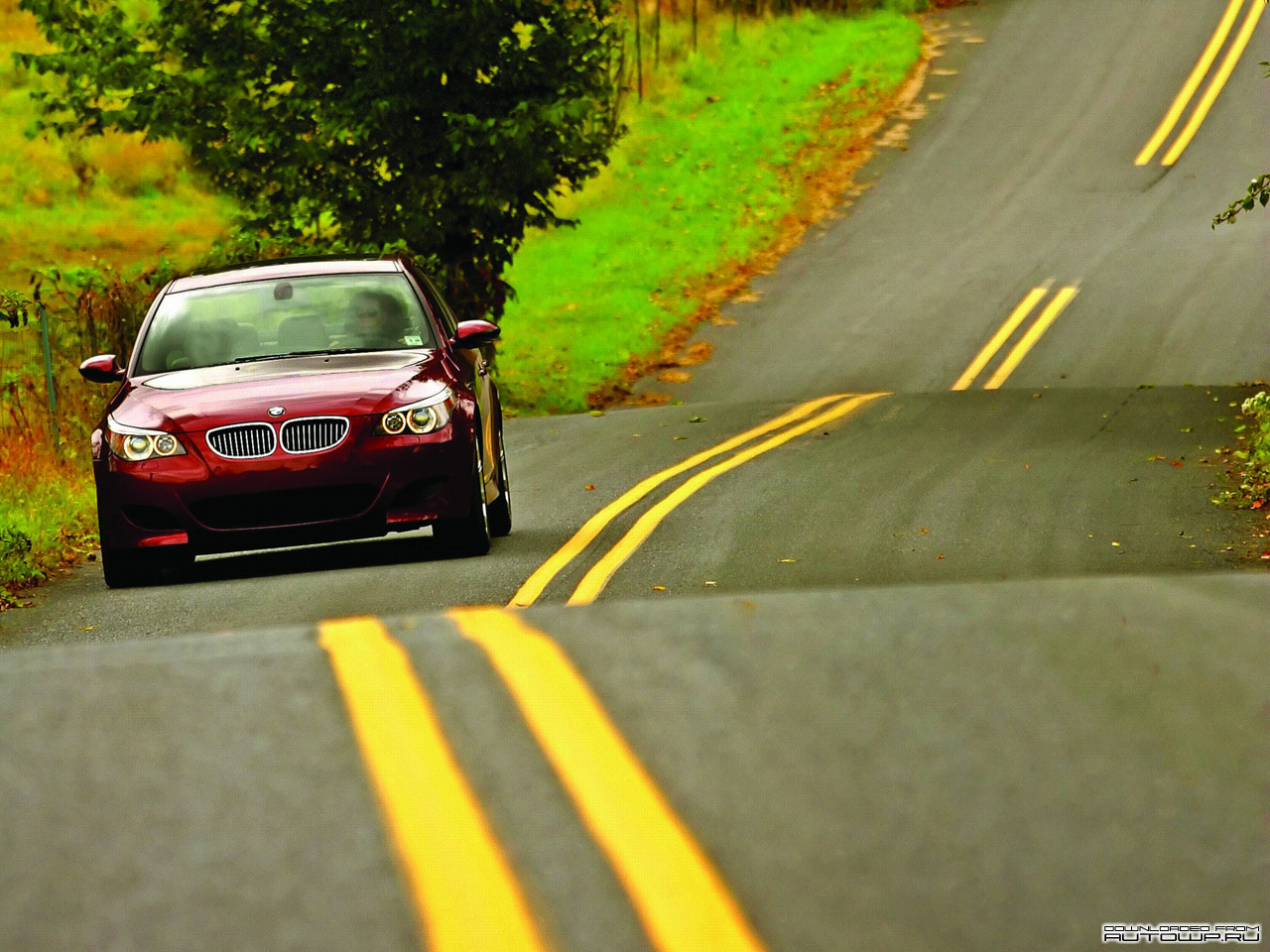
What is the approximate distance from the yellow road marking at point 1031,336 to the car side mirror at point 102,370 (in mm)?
12713

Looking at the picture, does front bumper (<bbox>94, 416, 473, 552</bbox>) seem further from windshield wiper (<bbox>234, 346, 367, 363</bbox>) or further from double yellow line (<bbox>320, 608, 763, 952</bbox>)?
double yellow line (<bbox>320, 608, 763, 952</bbox>)

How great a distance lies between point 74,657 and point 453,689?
166 cm

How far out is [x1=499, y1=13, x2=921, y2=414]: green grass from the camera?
25.3m

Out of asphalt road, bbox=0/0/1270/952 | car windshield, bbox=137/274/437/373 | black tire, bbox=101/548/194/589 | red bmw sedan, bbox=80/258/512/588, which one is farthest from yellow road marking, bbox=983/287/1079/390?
black tire, bbox=101/548/194/589

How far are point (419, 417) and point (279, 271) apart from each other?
201cm

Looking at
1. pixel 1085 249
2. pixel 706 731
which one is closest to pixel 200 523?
pixel 706 731

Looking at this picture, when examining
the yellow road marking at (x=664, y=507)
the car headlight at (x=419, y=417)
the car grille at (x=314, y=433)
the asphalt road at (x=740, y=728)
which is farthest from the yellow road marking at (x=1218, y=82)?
the car grille at (x=314, y=433)

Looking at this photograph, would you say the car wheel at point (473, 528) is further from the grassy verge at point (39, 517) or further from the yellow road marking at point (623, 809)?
the yellow road marking at point (623, 809)

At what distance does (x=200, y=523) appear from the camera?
9.42 meters

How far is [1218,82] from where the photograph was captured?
35781 millimetres

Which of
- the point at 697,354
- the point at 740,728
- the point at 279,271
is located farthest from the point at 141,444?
the point at 697,354

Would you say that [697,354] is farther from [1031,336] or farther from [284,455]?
[284,455]

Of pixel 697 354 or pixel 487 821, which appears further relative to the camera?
pixel 697 354

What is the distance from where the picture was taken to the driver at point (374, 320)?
10.5 m
